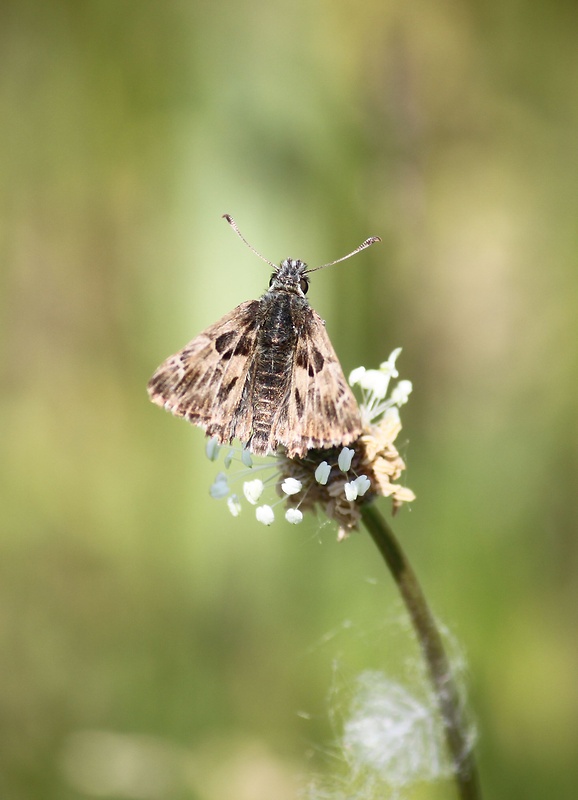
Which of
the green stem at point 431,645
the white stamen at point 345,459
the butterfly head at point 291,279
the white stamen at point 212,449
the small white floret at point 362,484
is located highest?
the butterfly head at point 291,279

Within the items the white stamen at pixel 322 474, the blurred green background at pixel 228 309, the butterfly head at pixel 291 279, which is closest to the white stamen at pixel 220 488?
the white stamen at pixel 322 474

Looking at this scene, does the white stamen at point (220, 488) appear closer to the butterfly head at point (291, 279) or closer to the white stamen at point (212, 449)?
the white stamen at point (212, 449)

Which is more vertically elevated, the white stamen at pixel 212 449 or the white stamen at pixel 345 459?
the white stamen at pixel 212 449

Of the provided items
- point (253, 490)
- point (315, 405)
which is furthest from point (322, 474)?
point (253, 490)

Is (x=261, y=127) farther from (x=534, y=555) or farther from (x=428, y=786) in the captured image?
(x=428, y=786)

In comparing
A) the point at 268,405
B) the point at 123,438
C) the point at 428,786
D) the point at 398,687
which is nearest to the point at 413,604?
the point at 268,405

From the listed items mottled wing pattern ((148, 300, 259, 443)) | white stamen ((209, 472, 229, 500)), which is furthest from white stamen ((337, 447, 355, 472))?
white stamen ((209, 472, 229, 500))
